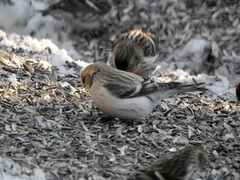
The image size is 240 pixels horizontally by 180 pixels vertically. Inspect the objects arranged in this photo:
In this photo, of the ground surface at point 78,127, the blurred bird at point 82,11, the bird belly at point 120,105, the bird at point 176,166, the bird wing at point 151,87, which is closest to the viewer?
the bird at point 176,166

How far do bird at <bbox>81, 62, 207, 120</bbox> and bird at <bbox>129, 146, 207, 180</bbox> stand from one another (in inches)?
27.3

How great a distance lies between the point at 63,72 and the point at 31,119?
3.73ft

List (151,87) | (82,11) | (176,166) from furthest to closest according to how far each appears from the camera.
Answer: (82,11), (151,87), (176,166)

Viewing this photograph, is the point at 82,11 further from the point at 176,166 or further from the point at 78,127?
the point at 176,166

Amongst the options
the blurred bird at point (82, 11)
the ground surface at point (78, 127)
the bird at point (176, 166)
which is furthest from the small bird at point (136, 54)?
the bird at point (176, 166)

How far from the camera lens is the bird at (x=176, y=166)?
15.1ft

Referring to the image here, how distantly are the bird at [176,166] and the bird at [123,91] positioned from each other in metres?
0.69

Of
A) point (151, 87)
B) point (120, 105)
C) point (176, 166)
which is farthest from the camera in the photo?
point (151, 87)

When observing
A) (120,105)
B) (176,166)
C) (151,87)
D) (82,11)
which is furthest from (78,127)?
(82,11)

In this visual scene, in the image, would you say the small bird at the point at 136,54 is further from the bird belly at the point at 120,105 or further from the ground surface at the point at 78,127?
the bird belly at the point at 120,105

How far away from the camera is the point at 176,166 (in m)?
4.68

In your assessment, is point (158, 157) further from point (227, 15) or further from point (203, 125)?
point (227, 15)

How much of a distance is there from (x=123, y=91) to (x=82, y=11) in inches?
139

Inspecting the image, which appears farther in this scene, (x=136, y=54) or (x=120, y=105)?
(x=136, y=54)
